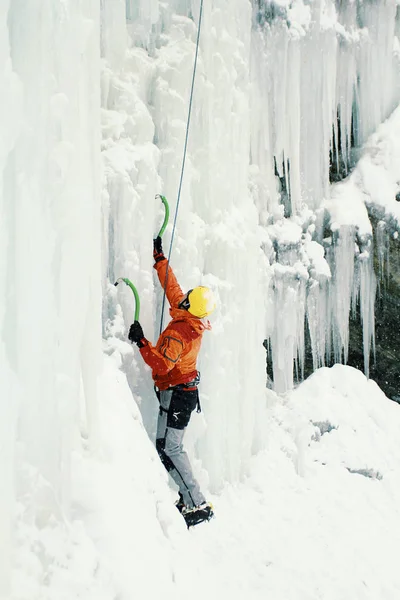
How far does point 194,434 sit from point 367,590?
5.66 feet

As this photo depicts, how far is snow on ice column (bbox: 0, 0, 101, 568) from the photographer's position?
2.02 meters

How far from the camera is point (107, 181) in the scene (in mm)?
4027

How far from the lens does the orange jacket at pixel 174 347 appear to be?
12.8 feet

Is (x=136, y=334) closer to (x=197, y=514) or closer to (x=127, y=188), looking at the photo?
(x=127, y=188)

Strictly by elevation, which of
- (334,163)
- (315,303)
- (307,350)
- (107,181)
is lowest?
(307,350)

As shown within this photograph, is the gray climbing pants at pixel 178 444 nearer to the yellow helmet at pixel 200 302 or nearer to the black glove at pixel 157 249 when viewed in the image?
the yellow helmet at pixel 200 302

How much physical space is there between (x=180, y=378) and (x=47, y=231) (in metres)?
2.11

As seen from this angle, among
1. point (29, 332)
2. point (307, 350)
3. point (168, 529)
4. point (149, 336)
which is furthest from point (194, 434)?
point (307, 350)

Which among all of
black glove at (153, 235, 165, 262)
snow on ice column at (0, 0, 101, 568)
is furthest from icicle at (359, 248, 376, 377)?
snow on ice column at (0, 0, 101, 568)

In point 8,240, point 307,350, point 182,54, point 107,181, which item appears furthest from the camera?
point 307,350

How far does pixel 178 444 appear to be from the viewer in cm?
412

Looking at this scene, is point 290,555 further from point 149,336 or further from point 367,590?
point 149,336

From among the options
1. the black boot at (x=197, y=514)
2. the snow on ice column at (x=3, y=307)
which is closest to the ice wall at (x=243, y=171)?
the black boot at (x=197, y=514)

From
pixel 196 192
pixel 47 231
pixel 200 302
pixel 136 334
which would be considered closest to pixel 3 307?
pixel 47 231
